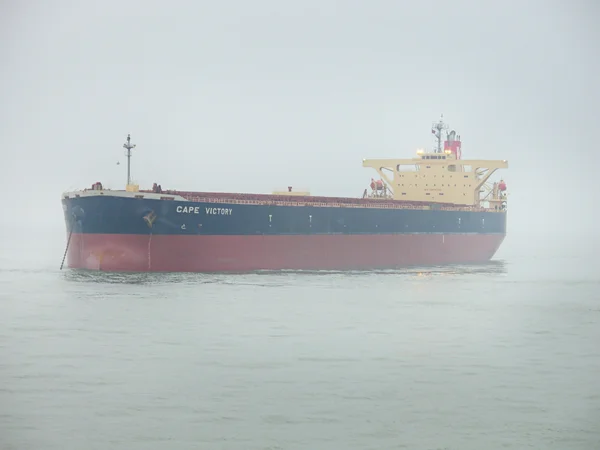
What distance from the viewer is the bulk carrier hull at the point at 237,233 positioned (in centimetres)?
3725

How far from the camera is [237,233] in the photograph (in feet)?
130

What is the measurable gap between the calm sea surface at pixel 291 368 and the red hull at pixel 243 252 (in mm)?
2708

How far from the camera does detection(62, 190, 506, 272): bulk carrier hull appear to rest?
37.2 metres

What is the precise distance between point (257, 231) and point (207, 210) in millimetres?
3054

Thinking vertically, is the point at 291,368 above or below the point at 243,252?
below

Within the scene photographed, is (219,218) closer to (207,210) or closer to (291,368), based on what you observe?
(207,210)

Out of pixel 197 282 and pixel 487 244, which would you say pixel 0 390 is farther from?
pixel 487 244

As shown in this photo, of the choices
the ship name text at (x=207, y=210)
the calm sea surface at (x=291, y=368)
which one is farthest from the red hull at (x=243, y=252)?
the calm sea surface at (x=291, y=368)

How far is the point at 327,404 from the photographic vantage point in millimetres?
16891

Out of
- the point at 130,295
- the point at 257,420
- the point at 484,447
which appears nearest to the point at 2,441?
the point at 257,420

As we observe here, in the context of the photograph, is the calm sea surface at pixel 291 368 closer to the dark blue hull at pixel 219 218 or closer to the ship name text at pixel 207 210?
the dark blue hull at pixel 219 218

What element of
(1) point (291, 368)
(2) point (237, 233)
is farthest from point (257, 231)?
(1) point (291, 368)

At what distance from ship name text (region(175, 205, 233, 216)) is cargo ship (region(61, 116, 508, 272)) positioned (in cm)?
4

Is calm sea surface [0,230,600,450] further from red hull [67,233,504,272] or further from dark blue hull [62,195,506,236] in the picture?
dark blue hull [62,195,506,236]
